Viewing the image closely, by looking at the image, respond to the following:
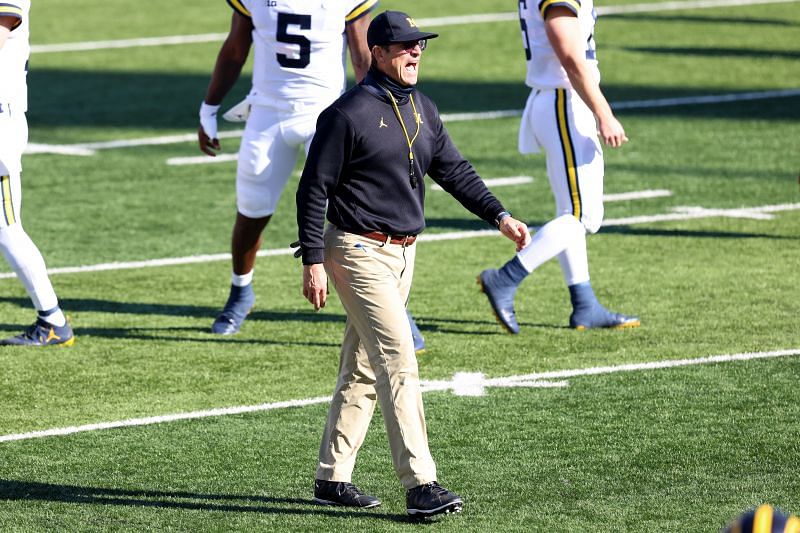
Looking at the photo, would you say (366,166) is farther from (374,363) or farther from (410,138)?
(374,363)

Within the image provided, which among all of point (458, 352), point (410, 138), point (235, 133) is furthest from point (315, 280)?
point (235, 133)

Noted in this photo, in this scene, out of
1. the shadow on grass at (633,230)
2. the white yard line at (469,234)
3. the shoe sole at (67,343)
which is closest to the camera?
the shoe sole at (67,343)

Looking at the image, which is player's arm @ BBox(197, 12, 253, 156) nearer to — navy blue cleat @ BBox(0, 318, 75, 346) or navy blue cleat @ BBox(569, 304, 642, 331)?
navy blue cleat @ BBox(0, 318, 75, 346)

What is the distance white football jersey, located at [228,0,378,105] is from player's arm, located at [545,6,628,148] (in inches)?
37.7

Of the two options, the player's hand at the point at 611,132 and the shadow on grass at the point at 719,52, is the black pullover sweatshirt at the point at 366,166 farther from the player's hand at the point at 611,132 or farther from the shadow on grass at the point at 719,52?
the shadow on grass at the point at 719,52

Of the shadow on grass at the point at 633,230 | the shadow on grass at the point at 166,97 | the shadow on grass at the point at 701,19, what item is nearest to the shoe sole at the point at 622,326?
the shadow on grass at the point at 633,230

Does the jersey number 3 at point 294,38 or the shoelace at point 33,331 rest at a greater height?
the jersey number 3 at point 294,38

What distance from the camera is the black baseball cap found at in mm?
5578

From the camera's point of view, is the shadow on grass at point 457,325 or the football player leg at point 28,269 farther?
the shadow on grass at point 457,325

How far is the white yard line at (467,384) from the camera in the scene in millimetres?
6984

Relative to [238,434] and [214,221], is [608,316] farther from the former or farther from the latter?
[214,221]

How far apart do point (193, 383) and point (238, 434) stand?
0.92 m

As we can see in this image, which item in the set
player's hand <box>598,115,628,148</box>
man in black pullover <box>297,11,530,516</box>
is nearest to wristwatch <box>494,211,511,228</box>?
man in black pullover <box>297,11,530,516</box>

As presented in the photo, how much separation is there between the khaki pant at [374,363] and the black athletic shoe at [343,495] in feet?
0.09
